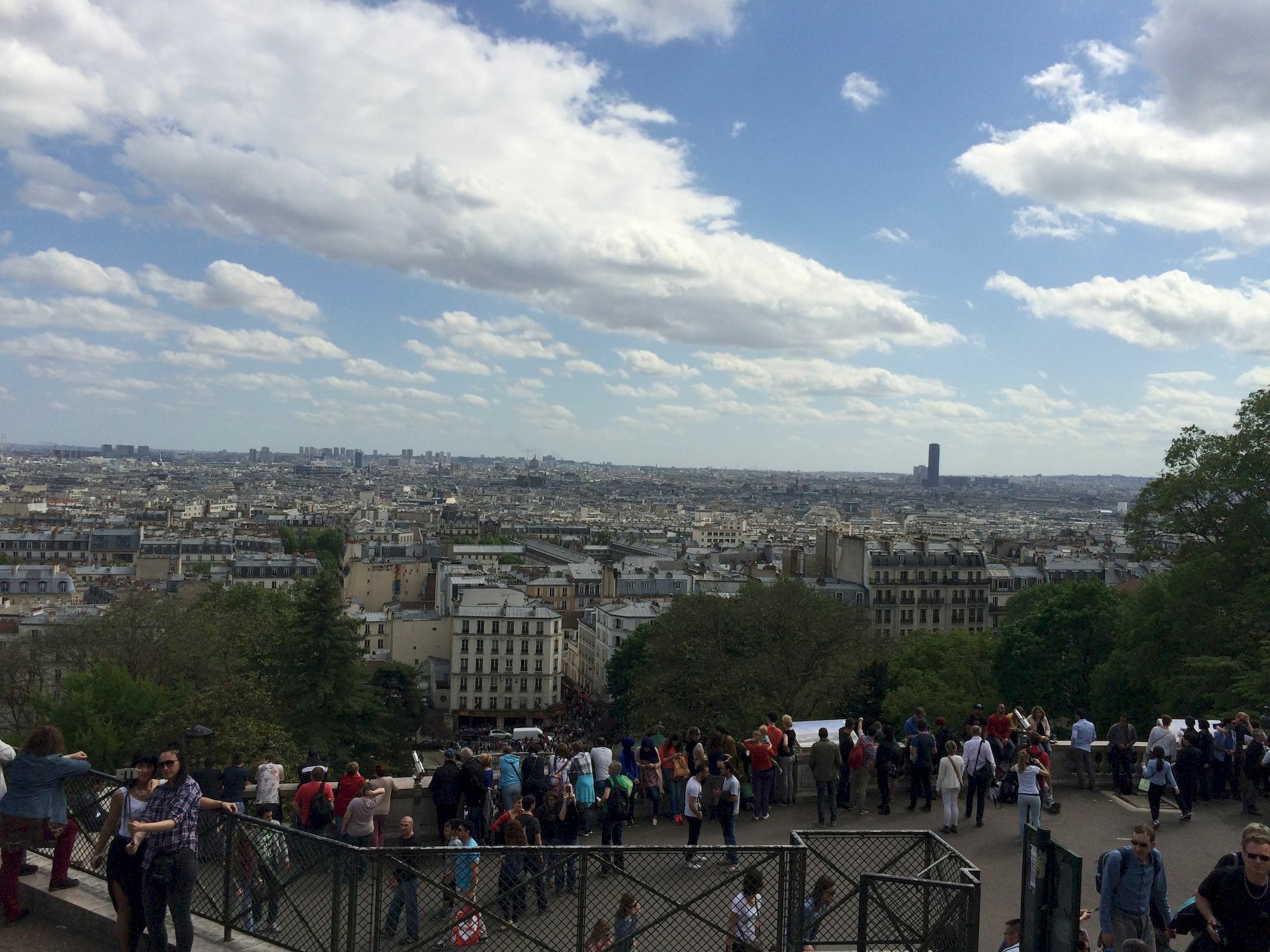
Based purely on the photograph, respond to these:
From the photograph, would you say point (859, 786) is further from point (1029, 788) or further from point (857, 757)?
point (1029, 788)

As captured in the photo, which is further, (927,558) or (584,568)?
(584,568)

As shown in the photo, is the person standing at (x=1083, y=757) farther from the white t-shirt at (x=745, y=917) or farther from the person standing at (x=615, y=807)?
the white t-shirt at (x=745, y=917)

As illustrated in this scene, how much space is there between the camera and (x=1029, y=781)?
38.1 feet

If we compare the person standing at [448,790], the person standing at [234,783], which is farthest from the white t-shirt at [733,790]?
the person standing at [234,783]

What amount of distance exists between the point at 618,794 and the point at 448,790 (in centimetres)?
182

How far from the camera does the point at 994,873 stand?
11.2 m

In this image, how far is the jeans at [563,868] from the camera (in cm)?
729

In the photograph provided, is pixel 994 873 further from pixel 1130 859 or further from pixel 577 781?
pixel 577 781

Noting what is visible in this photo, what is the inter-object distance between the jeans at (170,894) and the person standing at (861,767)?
8491 mm

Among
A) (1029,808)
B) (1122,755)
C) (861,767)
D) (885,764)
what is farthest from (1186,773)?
(861,767)

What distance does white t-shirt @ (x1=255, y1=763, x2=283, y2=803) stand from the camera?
11.0 meters

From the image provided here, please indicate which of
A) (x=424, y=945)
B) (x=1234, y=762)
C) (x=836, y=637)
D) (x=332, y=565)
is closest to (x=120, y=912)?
(x=424, y=945)

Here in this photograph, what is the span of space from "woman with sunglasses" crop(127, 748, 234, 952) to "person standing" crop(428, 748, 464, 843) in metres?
3.88

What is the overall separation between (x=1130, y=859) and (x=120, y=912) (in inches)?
295
